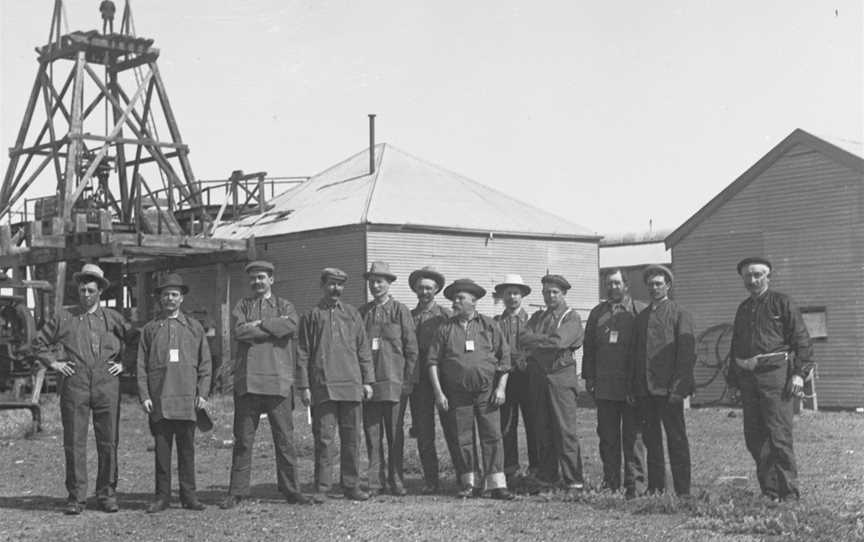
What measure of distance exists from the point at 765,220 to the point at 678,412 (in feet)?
40.8

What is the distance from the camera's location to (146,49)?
28547mm

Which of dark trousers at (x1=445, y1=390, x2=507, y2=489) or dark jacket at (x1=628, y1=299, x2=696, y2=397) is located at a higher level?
dark jacket at (x1=628, y1=299, x2=696, y2=397)

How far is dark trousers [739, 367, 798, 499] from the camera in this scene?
873 centimetres

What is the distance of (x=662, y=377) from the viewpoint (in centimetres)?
900

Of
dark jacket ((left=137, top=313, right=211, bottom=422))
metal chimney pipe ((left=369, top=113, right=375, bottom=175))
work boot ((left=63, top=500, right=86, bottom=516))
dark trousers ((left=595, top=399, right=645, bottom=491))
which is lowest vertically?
work boot ((left=63, top=500, right=86, bottom=516))

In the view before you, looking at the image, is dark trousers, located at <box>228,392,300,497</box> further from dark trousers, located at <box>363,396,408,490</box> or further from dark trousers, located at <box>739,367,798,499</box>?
dark trousers, located at <box>739,367,798,499</box>

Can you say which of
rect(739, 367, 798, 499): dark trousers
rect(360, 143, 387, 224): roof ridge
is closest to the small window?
rect(360, 143, 387, 224): roof ridge

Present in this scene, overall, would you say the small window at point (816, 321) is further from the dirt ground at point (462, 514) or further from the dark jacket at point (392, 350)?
the dark jacket at point (392, 350)

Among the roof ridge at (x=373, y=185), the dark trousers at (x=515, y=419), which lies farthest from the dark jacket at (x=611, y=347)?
the roof ridge at (x=373, y=185)

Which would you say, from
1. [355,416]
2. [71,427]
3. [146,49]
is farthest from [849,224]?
[146,49]

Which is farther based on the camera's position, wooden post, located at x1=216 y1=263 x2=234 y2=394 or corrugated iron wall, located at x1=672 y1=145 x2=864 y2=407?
wooden post, located at x1=216 y1=263 x2=234 y2=394

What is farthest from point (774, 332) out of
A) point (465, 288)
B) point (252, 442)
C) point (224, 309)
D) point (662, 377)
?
point (224, 309)

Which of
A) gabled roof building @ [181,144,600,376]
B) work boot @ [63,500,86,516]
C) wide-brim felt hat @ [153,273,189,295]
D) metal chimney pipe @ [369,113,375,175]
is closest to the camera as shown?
work boot @ [63,500,86,516]

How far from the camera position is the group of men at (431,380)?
29.2 feet
